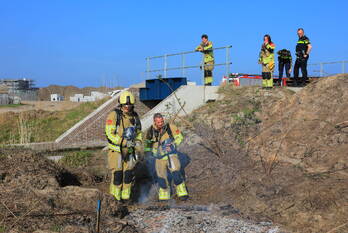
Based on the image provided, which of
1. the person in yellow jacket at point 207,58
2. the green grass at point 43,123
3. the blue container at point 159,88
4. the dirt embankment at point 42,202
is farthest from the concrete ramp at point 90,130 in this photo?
the dirt embankment at point 42,202

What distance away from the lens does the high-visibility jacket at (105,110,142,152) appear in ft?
24.5

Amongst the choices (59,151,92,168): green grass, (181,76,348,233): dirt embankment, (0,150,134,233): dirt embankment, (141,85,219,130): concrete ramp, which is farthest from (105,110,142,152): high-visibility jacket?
(141,85,219,130): concrete ramp

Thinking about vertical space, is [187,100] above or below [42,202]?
above

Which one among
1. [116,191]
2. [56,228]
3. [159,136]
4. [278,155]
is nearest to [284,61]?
[278,155]

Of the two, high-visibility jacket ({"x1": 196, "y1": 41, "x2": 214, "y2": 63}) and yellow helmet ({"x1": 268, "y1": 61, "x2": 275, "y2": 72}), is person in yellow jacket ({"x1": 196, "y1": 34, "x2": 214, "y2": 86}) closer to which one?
high-visibility jacket ({"x1": 196, "y1": 41, "x2": 214, "y2": 63})

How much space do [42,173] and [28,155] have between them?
0.70m

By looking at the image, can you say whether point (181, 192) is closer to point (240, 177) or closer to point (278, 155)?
point (240, 177)

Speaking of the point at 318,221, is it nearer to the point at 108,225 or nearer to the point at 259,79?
the point at 108,225

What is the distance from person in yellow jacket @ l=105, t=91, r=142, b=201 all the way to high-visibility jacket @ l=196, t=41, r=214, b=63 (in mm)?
6033

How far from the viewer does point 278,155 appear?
8883 millimetres

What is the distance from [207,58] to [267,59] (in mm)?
2108

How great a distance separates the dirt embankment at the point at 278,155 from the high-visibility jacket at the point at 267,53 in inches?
34.4

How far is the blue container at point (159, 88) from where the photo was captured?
47.1 ft

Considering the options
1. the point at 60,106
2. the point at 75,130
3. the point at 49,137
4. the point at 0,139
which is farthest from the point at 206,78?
the point at 60,106
